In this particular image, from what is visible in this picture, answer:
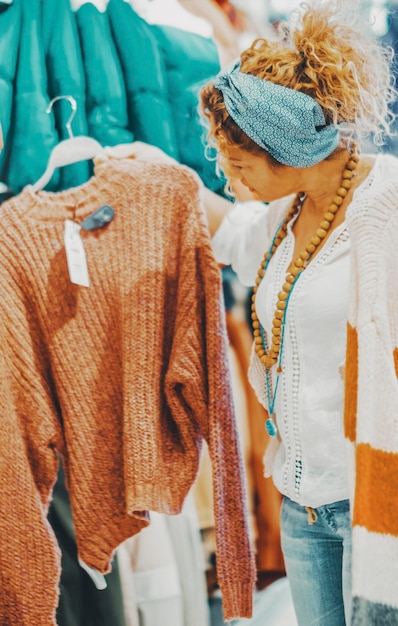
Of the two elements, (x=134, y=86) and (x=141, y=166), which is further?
(x=134, y=86)

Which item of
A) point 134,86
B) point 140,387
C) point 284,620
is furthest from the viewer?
point 284,620

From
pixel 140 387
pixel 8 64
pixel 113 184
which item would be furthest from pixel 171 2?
pixel 140 387

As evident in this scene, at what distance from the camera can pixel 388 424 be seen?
37.6 inches

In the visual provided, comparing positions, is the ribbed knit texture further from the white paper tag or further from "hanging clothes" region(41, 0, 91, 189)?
"hanging clothes" region(41, 0, 91, 189)

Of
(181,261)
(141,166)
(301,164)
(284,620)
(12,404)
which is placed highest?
(301,164)

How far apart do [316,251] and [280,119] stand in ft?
0.76

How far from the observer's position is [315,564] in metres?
1.22

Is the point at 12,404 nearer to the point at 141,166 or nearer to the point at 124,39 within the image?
the point at 141,166

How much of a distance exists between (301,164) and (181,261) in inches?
11.1

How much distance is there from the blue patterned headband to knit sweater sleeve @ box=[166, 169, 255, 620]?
7.8 inches

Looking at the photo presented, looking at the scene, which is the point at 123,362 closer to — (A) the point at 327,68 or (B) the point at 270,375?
(B) the point at 270,375

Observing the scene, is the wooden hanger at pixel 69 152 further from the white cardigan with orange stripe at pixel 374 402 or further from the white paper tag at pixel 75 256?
the white cardigan with orange stripe at pixel 374 402

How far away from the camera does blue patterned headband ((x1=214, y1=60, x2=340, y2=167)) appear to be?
43.1 inches

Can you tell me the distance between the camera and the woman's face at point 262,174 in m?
1.18
